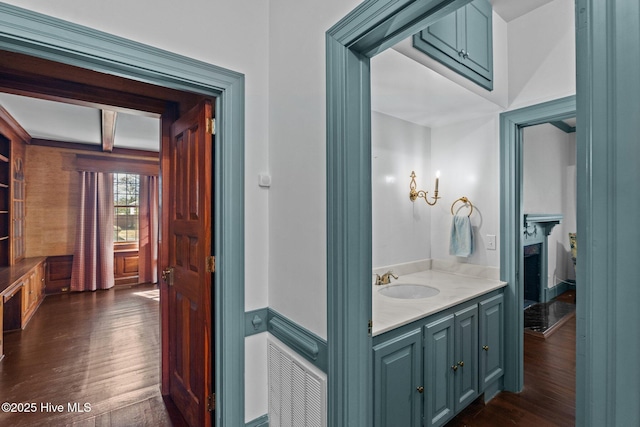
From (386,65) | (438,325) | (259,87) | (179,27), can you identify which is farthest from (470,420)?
(179,27)

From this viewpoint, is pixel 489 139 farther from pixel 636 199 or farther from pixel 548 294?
pixel 548 294

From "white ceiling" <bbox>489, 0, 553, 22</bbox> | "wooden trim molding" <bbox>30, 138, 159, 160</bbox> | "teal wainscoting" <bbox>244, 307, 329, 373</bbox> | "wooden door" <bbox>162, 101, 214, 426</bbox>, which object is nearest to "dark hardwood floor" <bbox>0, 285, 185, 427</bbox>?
"wooden door" <bbox>162, 101, 214, 426</bbox>

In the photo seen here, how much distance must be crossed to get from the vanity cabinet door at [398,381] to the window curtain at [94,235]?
18.7 feet

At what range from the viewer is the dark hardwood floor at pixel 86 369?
2.13 meters

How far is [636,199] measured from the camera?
0.59 metres

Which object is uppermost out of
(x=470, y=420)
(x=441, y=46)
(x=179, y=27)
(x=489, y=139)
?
(x=441, y=46)

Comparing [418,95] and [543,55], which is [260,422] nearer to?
→ [418,95]

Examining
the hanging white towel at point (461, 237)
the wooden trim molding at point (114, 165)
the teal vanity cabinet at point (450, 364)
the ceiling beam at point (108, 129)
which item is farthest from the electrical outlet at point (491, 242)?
the wooden trim molding at point (114, 165)

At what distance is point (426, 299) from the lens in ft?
6.63

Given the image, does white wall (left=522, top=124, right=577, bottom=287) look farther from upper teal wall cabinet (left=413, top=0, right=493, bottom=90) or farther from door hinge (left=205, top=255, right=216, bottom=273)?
door hinge (left=205, top=255, right=216, bottom=273)

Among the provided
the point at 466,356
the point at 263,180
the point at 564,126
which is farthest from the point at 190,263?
the point at 564,126

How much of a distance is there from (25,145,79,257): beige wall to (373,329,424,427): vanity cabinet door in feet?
19.6

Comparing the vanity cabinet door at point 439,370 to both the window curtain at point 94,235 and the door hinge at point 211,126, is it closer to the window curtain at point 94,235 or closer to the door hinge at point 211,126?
the door hinge at point 211,126

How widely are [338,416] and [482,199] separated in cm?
216
